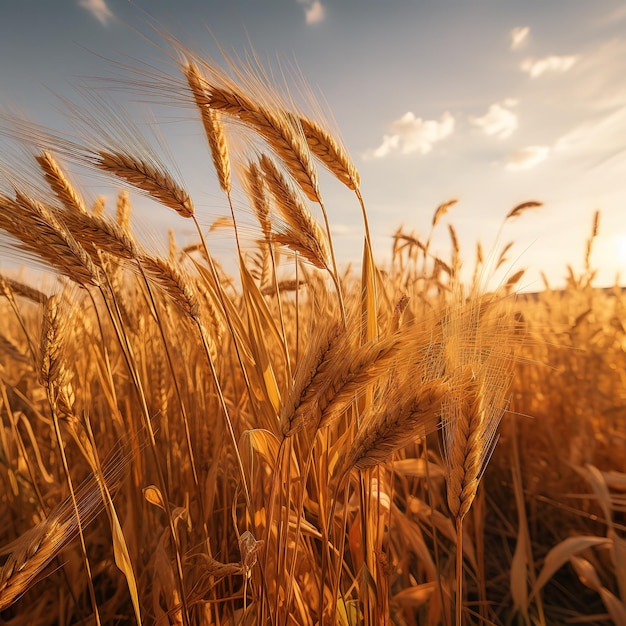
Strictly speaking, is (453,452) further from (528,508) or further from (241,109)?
(528,508)

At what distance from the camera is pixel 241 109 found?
3.39 feet

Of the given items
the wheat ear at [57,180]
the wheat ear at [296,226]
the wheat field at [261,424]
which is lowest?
the wheat field at [261,424]

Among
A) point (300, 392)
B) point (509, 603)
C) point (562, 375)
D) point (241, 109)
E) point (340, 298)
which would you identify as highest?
point (241, 109)

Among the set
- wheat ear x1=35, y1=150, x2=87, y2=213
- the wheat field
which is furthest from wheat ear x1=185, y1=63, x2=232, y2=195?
wheat ear x1=35, y1=150, x2=87, y2=213

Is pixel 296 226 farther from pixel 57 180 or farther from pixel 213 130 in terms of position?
pixel 57 180

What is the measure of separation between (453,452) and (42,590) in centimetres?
139

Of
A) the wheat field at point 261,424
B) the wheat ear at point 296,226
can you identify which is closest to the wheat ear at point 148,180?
the wheat field at point 261,424

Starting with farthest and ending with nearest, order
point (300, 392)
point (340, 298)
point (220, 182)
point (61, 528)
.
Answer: point (220, 182)
point (340, 298)
point (61, 528)
point (300, 392)

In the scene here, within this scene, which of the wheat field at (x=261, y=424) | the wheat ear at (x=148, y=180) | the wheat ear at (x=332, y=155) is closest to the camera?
the wheat field at (x=261, y=424)

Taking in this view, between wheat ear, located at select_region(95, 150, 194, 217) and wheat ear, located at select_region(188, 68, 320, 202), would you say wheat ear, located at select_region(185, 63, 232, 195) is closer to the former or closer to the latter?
wheat ear, located at select_region(188, 68, 320, 202)

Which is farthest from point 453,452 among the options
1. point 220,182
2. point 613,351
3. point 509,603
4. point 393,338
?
point 613,351

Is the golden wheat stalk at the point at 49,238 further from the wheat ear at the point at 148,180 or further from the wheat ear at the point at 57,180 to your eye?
the wheat ear at the point at 57,180

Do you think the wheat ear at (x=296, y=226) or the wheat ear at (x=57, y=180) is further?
the wheat ear at (x=57, y=180)

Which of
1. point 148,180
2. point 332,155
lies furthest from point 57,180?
point 332,155
